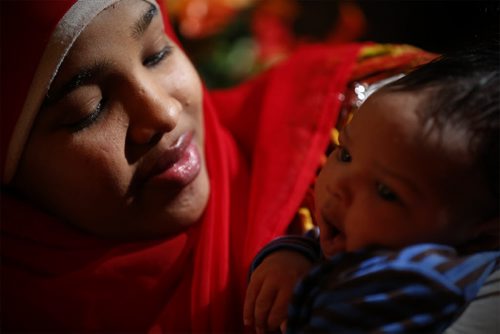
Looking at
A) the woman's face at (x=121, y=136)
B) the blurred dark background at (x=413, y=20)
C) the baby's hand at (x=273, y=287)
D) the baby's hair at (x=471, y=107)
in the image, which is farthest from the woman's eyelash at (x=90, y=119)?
the blurred dark background at (x=413, y=20)

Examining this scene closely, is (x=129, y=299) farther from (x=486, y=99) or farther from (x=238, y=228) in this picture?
(x=486, y=99)

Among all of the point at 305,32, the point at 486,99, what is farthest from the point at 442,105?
the point at 305,32

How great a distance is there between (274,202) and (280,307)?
0.78 ft

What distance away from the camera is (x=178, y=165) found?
76cm

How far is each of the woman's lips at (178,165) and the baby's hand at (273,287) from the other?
0.59ft

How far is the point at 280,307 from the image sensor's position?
0.59 metres

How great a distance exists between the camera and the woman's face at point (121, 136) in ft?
2.18

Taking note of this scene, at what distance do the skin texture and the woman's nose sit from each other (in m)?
0.25

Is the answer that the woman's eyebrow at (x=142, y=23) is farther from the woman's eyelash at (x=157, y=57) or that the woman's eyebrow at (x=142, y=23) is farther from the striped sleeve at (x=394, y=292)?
the striped sleeve at (x=394, y=292)

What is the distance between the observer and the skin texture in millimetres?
489

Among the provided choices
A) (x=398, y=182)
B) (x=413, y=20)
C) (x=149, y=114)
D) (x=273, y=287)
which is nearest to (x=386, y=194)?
(x=398, y=182)

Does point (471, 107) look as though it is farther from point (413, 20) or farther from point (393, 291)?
point (413, 20)

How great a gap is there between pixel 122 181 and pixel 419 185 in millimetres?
382

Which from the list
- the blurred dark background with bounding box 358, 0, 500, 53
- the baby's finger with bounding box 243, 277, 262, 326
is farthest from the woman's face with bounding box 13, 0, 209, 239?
the blurred dark background with bounding box 358, 0, 500, 53
